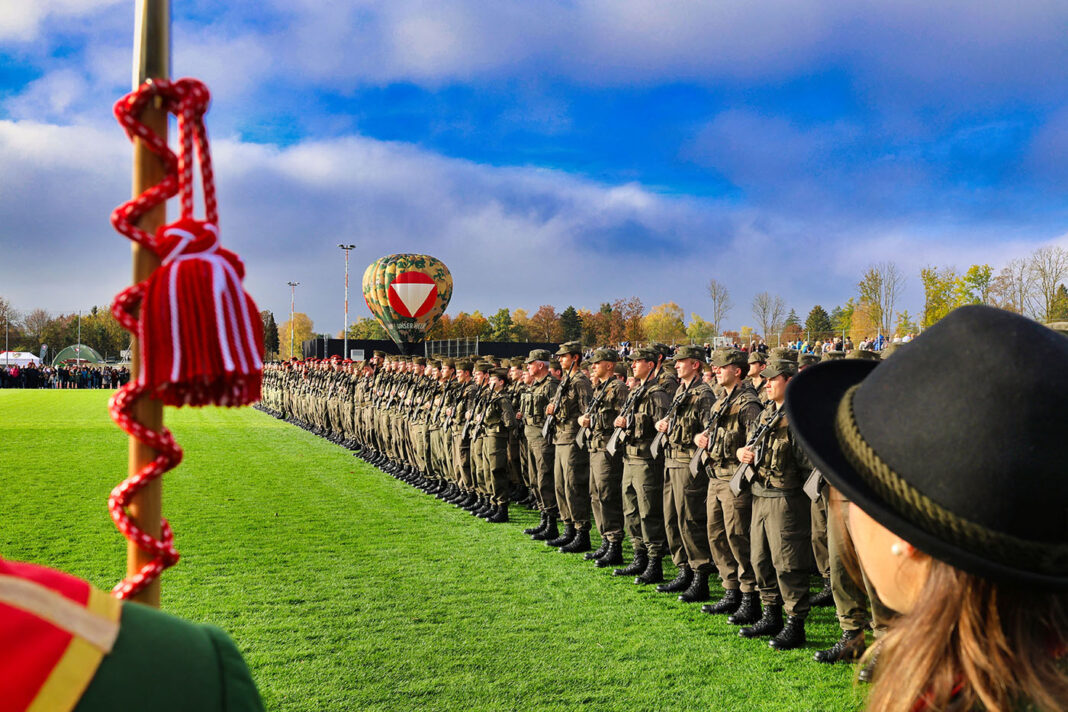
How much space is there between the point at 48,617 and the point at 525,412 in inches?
392

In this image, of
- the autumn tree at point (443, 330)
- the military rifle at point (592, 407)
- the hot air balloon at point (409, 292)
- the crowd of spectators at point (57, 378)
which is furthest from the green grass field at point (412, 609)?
the autumn tree at point (443, 330)

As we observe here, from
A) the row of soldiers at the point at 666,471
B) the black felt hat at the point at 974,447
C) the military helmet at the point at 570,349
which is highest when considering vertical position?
the military helmet at the point at 570,349

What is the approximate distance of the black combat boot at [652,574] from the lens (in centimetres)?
775

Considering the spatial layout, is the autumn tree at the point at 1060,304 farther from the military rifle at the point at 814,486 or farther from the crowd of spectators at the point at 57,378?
the crowd of spectators at the point at 57,378

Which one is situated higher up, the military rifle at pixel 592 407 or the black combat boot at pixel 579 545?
the military rifle at pixel 592 407

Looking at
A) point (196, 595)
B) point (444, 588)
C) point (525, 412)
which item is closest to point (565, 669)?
point (444, 588)

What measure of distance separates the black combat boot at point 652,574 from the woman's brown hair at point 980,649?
6755 millimetres

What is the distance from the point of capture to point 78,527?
986cm

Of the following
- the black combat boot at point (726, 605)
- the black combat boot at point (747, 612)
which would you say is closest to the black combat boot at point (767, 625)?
the black combat boot at point (747, 612)

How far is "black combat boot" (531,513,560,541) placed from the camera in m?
9.98

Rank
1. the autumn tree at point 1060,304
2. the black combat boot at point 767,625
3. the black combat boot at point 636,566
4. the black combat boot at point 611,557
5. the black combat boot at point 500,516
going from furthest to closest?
the autumn tree at point 1060,304 → the black combat boot at point 500,516 → the black combat boot at point 611,557 → the black combat boot at point 636,566 → the black combat boot at point 767,625

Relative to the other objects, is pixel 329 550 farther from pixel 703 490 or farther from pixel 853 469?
pixel 853 469

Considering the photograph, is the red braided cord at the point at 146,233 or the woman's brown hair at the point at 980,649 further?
the red braided cord at the point at 146,233

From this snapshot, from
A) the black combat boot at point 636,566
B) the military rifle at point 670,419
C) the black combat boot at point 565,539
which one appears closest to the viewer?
the military rifle at point 670,419
